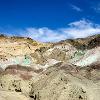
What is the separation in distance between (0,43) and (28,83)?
3501 centimetres

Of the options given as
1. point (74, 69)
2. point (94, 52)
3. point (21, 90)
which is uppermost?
point (94, 52)

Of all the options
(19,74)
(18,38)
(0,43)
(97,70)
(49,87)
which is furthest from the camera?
(18,38)

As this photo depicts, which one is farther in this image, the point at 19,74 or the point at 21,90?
the point at 19,74

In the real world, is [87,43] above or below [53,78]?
above

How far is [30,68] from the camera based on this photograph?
91.5 feet

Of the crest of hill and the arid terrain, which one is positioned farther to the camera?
the crest of hill

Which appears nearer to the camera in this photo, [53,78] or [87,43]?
[53,78]

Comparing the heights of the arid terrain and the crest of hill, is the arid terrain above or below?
below

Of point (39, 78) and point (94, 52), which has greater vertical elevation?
point (94, 52)

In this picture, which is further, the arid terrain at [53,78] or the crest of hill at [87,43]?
the crest of hill at [87,43]

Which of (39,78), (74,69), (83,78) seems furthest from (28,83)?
(83,78)

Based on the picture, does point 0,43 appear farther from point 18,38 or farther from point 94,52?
point 94,52

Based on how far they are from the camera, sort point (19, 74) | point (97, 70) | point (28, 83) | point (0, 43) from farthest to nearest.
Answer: point (0, 43) → point (19, 74) → point (28, 83) → point (97, 70)

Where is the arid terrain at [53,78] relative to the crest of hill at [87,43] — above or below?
below
